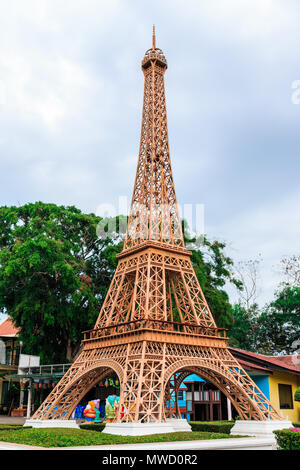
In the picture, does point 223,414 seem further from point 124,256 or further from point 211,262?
point 211,262

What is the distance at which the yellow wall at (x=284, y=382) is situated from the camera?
2909 centimetres

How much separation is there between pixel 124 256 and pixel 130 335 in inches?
305

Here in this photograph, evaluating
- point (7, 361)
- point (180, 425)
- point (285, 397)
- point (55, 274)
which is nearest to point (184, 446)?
point (180, 425)

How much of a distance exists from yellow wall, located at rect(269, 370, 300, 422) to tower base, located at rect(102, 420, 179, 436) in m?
11.5

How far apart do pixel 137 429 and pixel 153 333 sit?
550 centimetres

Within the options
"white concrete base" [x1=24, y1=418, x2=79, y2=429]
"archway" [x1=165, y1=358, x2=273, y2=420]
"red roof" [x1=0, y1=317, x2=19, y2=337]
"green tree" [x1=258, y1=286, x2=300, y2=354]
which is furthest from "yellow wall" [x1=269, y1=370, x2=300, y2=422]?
"red roof" [x1=0, y1=317, x2=19, y2=337]

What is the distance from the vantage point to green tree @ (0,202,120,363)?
3584 cm

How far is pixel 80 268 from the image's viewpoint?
3988 cm

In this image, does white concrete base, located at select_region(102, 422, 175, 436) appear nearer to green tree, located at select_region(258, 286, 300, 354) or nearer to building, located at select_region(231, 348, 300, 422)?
building, located at select_region(231, 348, 300, 422)

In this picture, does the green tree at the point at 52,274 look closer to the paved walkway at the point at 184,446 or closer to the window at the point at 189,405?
the window at the point at 189,405

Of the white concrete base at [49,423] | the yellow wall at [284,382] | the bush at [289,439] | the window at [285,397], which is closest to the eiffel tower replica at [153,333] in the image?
the white concrete base at [49,423]

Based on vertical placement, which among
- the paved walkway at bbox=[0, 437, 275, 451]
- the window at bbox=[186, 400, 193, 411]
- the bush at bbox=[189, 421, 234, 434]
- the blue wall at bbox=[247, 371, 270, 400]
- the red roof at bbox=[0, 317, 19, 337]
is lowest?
the bush at bbox=[189, 421, 234, 434]

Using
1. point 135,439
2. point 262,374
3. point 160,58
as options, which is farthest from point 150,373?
point 160,58

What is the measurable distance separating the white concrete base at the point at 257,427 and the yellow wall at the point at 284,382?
6813mm
